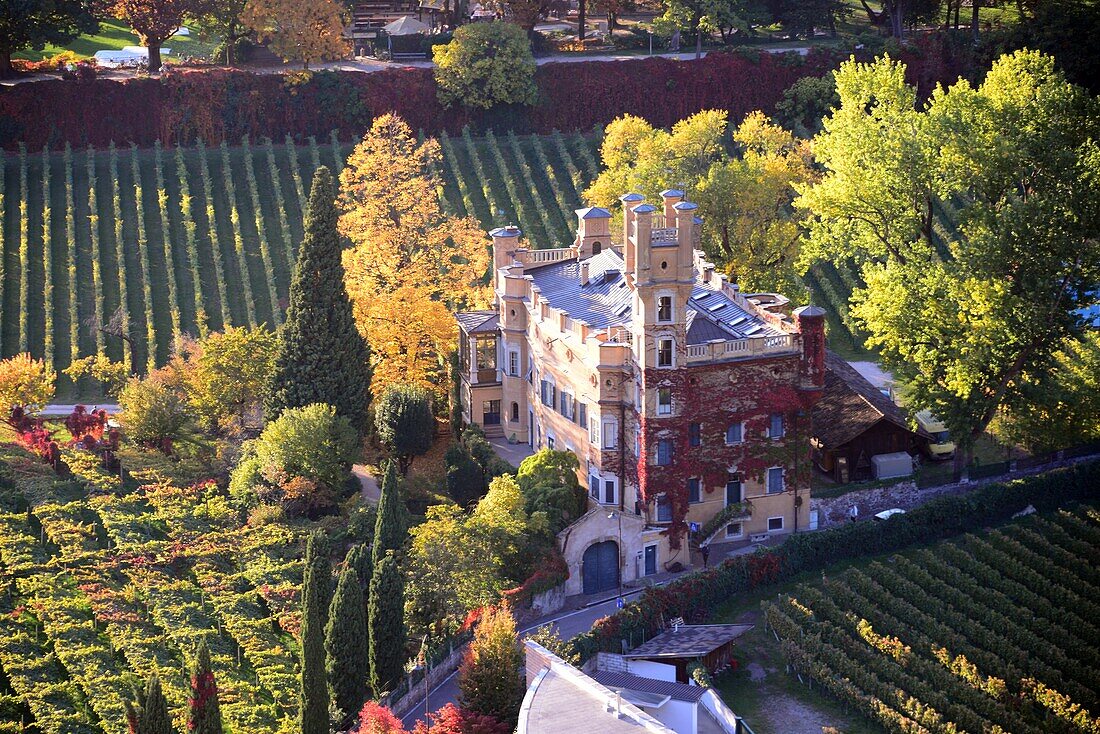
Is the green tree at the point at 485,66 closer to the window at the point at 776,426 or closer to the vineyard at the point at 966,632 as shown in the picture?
the window at the point at 776,426

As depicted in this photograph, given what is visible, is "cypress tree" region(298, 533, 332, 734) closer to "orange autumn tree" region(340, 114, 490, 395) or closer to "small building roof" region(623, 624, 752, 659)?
"small building roof" region(623, 624, 752, 659)

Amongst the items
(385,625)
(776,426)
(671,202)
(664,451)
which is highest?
(671,202)

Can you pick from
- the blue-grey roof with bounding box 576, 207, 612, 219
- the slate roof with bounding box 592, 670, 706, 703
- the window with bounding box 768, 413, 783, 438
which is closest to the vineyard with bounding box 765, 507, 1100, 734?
the slate roof with bounding box 592, 670, 706, 703

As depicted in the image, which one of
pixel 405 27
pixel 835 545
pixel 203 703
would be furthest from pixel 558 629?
pixel 405 27

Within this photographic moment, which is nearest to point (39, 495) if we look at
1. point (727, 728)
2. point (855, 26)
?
point (727, 728)

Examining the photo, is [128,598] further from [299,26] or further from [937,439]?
[299,26]

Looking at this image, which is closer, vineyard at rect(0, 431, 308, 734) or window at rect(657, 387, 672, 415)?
vineyard at rect(0, 431, 308, 734)
